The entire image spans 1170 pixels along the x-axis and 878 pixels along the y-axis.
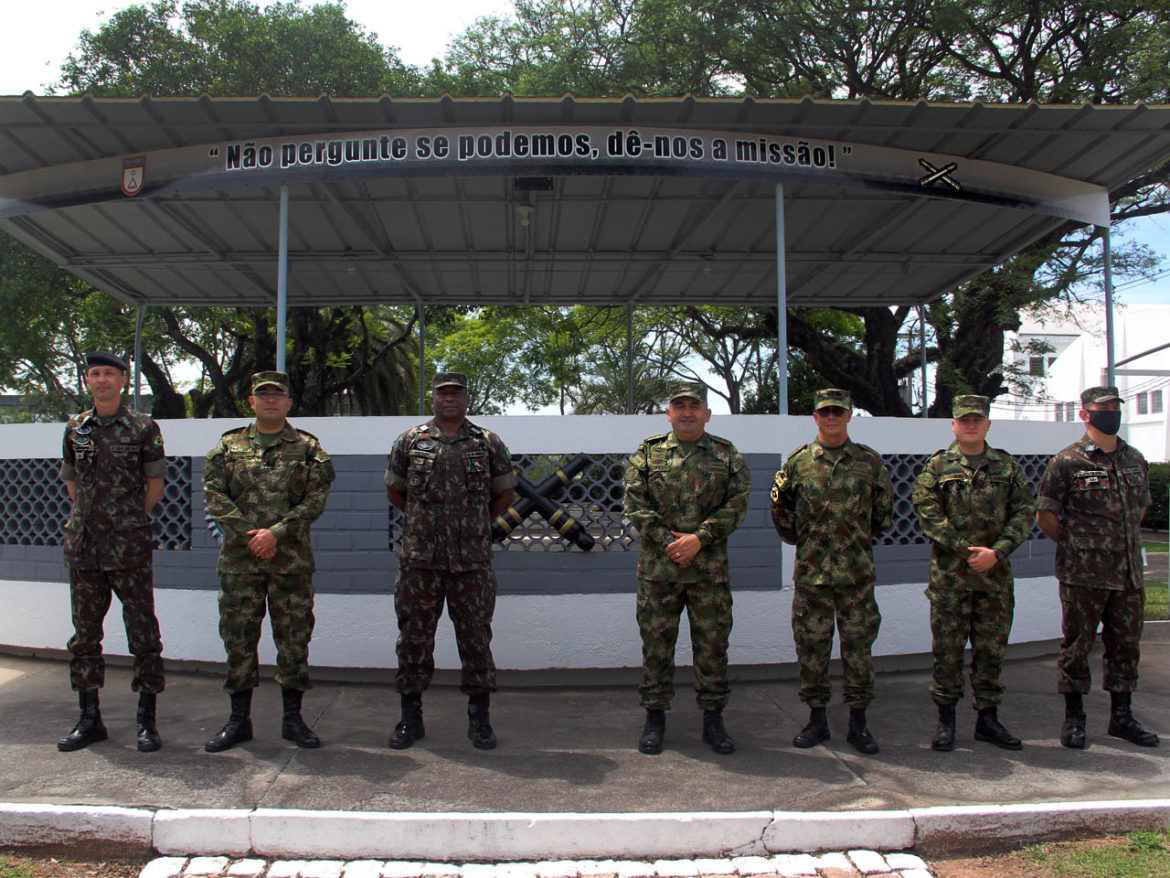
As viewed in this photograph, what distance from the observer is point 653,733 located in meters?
4.29

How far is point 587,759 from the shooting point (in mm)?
4160

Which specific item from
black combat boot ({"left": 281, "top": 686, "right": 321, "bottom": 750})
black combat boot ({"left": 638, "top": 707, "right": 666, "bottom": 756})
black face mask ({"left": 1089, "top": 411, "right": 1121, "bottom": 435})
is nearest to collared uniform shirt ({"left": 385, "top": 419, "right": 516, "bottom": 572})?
black combat boot ({"left": 281, "top": 686, "right": 321, "bottom": 750})

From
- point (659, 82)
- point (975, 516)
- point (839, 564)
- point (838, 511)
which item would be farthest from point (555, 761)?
point (659, 82)

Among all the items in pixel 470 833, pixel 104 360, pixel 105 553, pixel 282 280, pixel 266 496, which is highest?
Result: pixel 282 280

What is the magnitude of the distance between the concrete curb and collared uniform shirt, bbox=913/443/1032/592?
52.2 inches

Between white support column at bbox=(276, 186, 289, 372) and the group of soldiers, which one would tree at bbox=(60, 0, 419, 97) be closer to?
white support column at bbox=(276, 186, 289, 372)

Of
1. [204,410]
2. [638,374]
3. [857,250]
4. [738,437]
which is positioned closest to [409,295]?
[857,250]

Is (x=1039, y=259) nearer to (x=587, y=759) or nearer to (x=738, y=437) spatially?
(x=738, y=437)

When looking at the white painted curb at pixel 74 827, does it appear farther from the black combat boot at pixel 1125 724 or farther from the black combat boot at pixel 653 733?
the black combat boot at pixel 1125 724

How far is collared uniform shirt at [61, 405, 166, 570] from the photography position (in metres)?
4.27

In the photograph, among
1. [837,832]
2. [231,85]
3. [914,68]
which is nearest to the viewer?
[837,832]

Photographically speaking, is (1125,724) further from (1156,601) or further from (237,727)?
(1156,601)

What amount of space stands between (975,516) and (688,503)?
1506 millimetres

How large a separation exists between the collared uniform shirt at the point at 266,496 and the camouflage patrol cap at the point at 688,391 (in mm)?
1882
